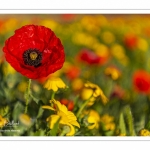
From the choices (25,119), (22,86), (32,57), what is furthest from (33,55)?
(25,119)

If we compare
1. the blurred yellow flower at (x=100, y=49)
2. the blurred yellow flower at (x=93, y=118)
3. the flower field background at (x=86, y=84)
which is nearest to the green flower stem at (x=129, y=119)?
the flower field background at (x=86, y=84)

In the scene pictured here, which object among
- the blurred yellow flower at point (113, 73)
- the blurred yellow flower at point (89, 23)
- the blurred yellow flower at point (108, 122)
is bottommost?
the blurred yellow flower at point (108, 122)

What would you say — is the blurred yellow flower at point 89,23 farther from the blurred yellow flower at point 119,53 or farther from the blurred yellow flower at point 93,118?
the blurred yellow flower at point 93,118

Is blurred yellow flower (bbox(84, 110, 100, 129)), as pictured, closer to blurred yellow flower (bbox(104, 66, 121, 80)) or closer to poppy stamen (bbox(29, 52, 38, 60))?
blurred yellow flower (bbox(104, 66, 121, 80))

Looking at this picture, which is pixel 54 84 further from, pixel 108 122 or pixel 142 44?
pixel 142 44

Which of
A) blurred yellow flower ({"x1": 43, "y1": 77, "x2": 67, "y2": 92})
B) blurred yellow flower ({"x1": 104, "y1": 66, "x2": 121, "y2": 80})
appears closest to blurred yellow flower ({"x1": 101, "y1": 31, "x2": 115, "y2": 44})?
blurred yellow flower ({"x1": 104, "y1": 66, "x2": 121, "y2": 80})
